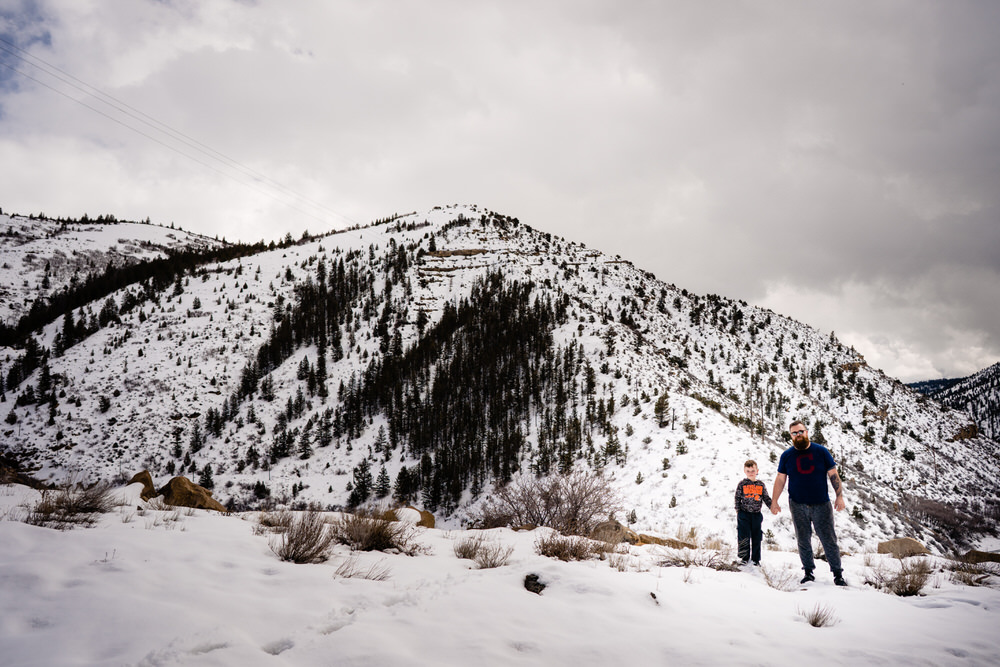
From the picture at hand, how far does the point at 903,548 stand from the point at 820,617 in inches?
334

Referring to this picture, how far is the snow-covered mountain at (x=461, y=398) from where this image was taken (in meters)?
20.2

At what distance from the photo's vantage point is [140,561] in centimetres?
371

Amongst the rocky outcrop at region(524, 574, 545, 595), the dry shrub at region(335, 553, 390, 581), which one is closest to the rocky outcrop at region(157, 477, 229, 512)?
the dry shrub at region(335, 553, 390, 581)

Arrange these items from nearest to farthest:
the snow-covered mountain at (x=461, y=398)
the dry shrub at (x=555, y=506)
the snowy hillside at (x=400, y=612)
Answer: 1. the snowy hillside at (x=400, y=612)
2. the dry shrub at (x=555, y=506)
3. the snow-covered mountain at (x=461, y=398)

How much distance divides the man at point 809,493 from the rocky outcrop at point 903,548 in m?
5.09

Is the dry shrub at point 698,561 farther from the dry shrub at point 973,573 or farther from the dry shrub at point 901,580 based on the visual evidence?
the dry shrub at point 973,573

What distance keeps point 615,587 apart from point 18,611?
4.79m

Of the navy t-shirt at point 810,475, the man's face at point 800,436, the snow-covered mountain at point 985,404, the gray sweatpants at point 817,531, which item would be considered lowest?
the gray sweatpants at point 817,531

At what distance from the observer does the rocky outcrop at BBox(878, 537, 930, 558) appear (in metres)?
8.88

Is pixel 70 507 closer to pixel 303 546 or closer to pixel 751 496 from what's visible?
pixel 303 546

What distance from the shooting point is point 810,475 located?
611 cm

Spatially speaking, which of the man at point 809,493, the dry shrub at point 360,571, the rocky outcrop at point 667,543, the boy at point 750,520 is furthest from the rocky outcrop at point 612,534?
the dry shrub at point 360,571

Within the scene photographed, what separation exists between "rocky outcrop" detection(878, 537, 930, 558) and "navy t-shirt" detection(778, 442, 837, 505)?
17.2 feet

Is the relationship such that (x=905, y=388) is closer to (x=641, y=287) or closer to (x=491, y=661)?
(x=641, y=287)
